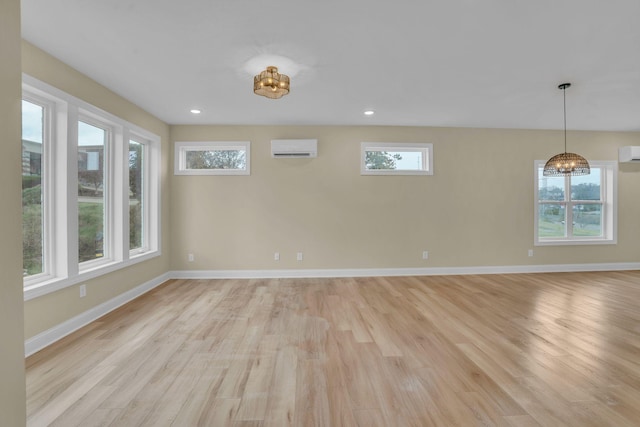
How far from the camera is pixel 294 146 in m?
4.59

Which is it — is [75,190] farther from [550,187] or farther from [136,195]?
[550,187]

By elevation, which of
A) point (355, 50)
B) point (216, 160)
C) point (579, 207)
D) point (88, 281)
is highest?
point (355, 50)

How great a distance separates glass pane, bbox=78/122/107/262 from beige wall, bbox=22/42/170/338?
33cm

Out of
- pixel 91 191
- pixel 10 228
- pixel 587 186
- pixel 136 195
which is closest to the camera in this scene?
pixel 10 228

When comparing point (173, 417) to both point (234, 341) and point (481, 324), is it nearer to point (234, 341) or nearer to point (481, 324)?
point (234, 341)

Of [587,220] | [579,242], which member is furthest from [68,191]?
[587,220]

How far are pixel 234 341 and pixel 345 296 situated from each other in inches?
66.9

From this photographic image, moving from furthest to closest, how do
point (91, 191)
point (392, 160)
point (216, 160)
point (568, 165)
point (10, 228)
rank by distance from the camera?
point (392, 160)
point (216, 160)
point (568, 165)
point (91, 191)
point (10, 228)

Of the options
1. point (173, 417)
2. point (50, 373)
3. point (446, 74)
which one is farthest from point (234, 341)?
point (446, 74)

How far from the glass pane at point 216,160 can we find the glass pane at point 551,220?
220 inches

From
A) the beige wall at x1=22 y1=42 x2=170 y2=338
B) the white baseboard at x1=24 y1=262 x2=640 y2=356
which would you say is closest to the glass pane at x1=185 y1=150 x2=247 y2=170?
the beige wall at x1=22 y1=42 x2=170 y2=338

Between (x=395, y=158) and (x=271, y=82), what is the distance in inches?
118

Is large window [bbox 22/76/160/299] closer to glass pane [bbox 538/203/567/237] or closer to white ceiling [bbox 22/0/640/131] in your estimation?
white ceiling [bbox 22/0/640/131]

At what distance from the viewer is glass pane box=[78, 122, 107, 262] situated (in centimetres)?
307
